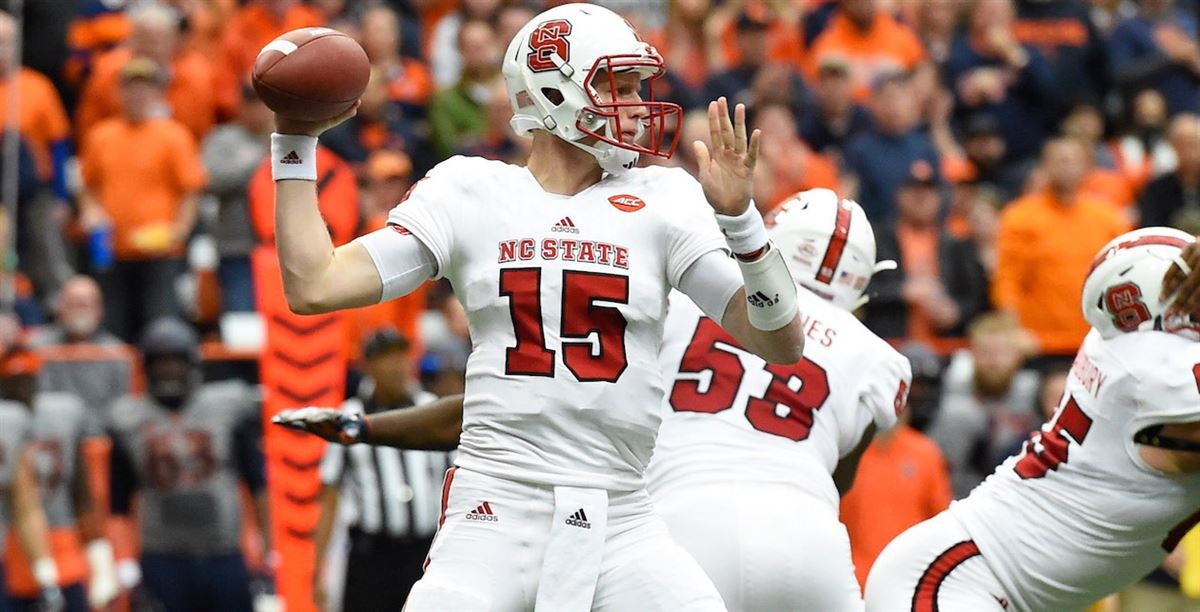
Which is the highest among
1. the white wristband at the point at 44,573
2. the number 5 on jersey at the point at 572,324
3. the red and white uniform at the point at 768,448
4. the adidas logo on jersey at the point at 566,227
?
the adidas logo on jersey at the point at 566,227

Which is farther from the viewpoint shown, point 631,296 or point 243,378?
point 243,378

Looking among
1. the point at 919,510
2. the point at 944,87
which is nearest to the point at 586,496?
the point at 919,510

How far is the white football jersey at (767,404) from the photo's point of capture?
618 centimetres

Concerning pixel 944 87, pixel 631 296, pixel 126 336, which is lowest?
pixel 126 336

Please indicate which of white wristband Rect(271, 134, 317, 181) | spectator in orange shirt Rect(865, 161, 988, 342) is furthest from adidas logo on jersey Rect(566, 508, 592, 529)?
spectator in orange shirt Rect(865, 161, 988, 342)

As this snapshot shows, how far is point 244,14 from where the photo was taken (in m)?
13.7

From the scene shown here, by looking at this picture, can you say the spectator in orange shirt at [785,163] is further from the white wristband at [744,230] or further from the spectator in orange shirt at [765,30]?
the white wristband at [744,230]

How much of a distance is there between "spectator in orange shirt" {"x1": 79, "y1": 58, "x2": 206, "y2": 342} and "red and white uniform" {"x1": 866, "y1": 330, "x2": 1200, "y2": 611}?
7.24 meters

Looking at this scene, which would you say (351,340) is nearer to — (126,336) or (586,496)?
(126,336)

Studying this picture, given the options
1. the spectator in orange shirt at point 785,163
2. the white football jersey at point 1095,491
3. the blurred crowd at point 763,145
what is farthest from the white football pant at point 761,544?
the spectator in orange shirt at point 785,163

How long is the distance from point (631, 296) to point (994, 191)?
9332 mm

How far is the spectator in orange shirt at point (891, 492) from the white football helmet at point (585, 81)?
4947mm

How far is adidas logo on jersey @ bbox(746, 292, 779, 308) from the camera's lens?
5.00m

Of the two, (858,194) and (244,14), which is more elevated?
(244,14)
